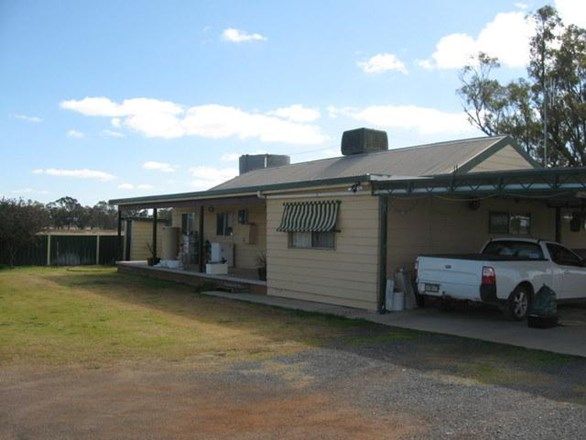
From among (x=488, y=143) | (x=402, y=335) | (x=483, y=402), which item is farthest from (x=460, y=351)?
(x=488, y=143)

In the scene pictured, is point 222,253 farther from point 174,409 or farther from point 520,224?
point 174,409

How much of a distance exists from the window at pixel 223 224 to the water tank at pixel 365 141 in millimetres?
5126

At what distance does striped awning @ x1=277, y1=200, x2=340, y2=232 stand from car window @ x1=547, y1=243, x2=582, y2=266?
14.6 feet

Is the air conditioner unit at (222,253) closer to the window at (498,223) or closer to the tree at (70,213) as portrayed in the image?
the window at (498,223)

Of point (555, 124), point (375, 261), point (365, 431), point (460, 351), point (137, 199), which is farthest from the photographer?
point (555, 124)

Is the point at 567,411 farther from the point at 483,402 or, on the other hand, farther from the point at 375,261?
the point at 375,261

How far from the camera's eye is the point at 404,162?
16406mm

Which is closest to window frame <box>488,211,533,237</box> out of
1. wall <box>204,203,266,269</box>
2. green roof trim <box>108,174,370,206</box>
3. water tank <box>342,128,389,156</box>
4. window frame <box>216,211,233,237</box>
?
green roof trim <box>108,174,370,206</box>

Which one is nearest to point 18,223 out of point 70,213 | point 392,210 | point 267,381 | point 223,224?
point 223,224

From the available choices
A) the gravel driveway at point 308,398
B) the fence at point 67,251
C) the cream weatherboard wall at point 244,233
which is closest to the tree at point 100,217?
the fence at point 67,251

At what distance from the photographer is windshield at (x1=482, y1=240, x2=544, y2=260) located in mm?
12520

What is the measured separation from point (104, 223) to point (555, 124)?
52109 millimetres

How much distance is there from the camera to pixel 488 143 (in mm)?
15930

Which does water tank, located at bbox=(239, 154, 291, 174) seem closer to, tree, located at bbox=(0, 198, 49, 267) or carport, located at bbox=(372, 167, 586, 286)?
tree, located at bbox=(0, 198, 49, 267)
